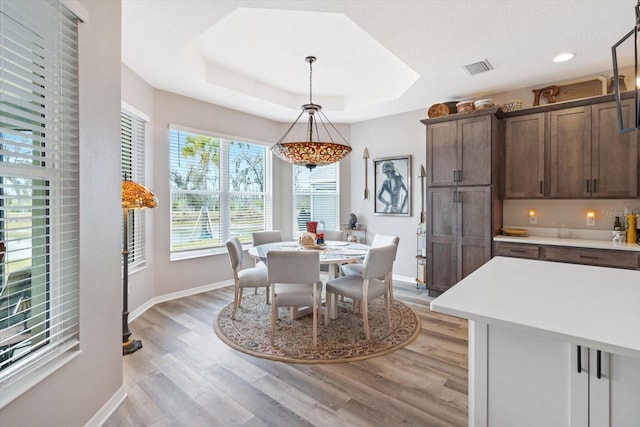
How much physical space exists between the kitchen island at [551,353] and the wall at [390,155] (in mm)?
3406

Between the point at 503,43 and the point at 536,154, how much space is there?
1506mm

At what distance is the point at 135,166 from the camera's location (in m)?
3.65

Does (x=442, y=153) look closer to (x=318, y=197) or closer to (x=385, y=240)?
(x=385, y=240)

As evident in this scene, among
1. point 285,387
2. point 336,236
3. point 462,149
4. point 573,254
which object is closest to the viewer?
point 285,387

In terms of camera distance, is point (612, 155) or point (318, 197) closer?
point (612, 155)

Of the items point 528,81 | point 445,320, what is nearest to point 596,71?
point 528,81

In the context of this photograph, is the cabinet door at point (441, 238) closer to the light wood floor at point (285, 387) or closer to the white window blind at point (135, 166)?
the light wood floor at point (285, 387)

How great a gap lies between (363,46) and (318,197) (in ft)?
9.14

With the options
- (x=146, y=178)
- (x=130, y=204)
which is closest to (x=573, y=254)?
(x=130, y=204)

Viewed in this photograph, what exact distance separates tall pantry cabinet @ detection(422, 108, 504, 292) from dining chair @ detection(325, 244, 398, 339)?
1221 millimetres

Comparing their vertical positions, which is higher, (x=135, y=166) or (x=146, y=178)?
(x=135, y=166)

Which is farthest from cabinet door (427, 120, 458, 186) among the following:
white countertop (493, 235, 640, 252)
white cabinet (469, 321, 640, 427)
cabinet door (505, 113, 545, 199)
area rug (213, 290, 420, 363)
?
white cabinet (469, 321, 640, 427)

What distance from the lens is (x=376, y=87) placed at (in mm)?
4492

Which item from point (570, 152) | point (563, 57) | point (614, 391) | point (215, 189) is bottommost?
point (614, 391)
